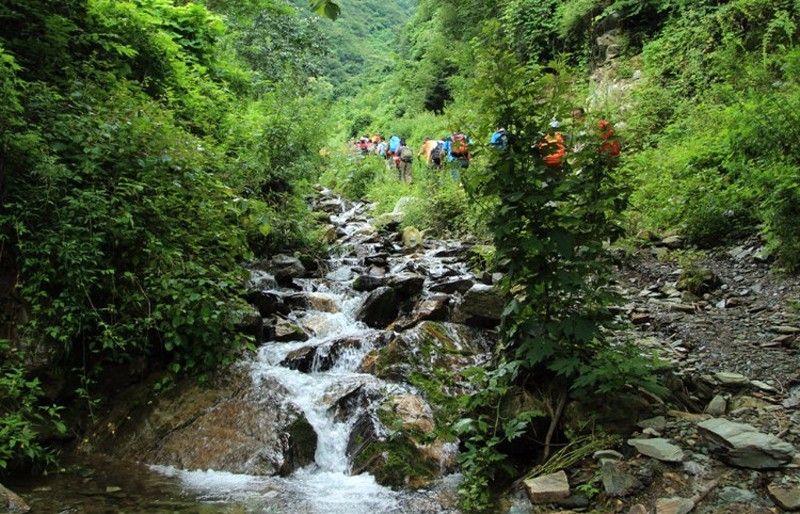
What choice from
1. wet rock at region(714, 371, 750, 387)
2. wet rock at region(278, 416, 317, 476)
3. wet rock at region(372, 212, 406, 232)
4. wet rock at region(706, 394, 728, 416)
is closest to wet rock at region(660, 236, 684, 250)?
wet rock at region(714, 371, 750, 387)

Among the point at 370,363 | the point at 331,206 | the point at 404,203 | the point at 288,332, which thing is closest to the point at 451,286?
the point at 370,363

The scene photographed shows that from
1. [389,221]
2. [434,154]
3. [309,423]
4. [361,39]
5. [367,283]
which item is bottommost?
[309,423]

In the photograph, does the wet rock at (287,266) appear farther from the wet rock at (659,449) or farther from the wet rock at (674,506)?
the wet rock at (674,506)

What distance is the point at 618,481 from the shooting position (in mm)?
3883

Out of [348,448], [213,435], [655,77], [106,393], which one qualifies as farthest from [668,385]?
[655,77]

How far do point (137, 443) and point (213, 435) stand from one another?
794 millimetres

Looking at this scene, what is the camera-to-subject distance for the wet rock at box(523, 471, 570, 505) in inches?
159

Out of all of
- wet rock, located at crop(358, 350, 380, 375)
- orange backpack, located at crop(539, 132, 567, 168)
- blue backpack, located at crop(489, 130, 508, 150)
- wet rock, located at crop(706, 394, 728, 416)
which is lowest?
wet rock, located at crop(706, 394, 728, 416)

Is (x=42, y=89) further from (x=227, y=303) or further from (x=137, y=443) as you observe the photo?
(x=137, y=443)

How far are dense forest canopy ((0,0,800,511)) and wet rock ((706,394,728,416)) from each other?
1.75 feet

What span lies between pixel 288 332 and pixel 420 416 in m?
2.62

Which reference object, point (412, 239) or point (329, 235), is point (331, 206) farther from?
point (412, 239)

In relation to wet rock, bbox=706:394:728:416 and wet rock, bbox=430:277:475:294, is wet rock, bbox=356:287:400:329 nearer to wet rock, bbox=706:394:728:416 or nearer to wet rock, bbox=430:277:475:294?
wet rock, bbox=430:277:475:294

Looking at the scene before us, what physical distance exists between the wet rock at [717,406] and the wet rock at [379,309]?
191 inches
